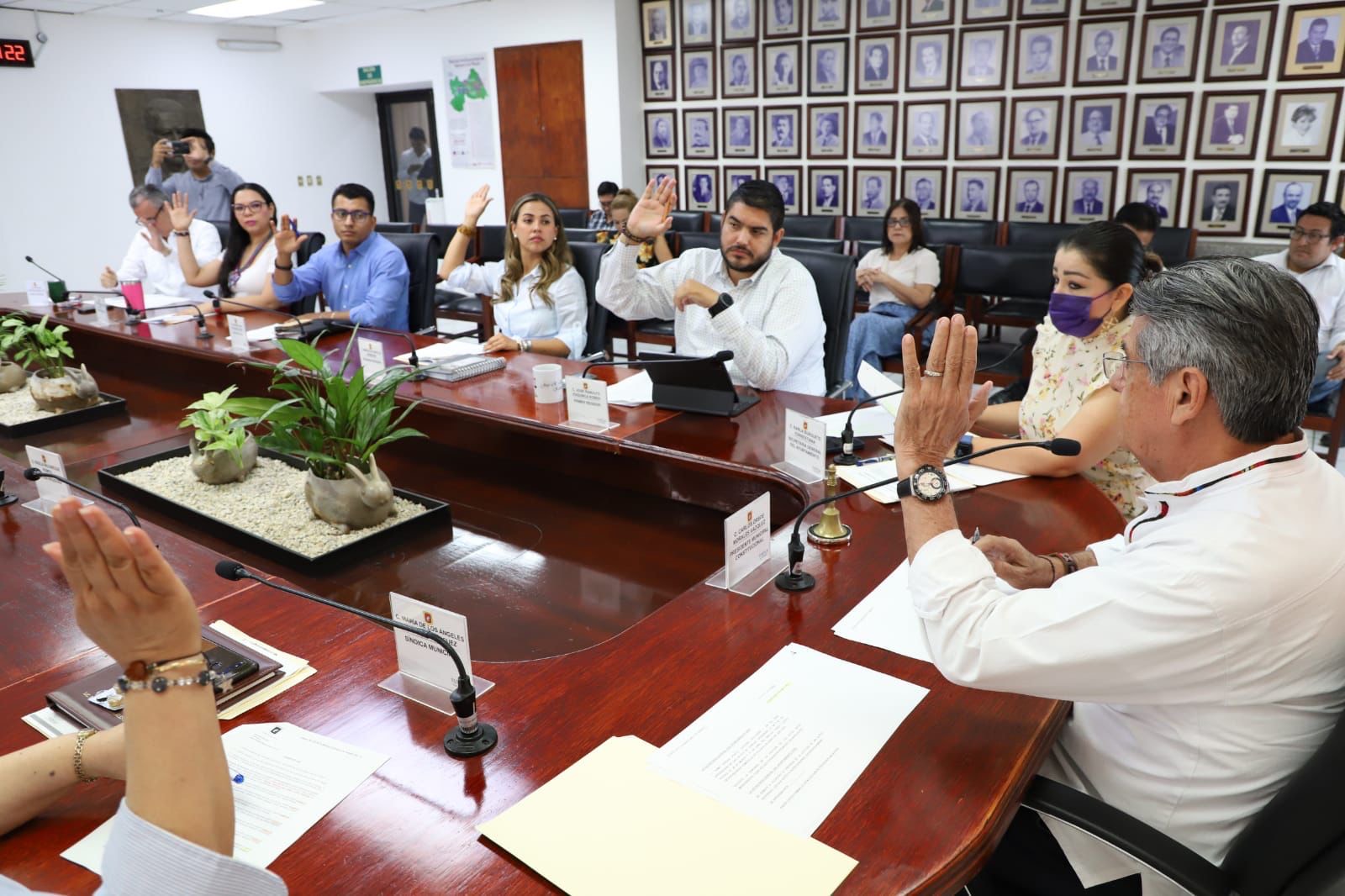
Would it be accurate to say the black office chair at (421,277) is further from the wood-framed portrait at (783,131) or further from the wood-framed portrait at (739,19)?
the wood-framed portrait at (739,19)

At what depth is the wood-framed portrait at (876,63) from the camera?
542 centimetres

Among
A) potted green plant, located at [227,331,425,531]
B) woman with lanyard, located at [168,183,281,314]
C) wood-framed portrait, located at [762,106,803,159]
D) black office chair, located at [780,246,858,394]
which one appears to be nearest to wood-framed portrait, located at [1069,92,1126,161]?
wood-framed portrait, located at [762,106,803,159]

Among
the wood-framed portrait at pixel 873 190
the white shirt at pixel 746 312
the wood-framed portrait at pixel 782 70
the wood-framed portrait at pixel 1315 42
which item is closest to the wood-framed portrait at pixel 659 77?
the wood-framed portrait at pixel 782 70

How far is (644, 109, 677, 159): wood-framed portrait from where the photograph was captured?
6410 millimetres

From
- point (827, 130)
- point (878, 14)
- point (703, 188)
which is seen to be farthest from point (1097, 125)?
point (703, 188)

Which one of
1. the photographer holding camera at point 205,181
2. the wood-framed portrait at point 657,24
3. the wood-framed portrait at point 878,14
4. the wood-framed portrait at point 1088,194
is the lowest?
the wood-framed portrait at point 1088,194

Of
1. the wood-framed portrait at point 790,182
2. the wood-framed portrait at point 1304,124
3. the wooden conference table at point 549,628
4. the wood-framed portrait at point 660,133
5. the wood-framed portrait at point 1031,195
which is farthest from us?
the wood-framed portrait at point 660,133

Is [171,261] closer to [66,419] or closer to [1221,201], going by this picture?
[66,419]

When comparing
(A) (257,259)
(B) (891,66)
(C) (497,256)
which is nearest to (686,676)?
(A) (257,259)

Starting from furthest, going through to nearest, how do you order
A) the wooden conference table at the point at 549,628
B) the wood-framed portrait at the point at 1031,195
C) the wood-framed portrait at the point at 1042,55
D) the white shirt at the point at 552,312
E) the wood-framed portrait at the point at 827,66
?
the wood-framed portrait at the point at 827,66 < the wood-framed portrait at the point at 1031,195 < the wood-framed portrait at the point at 1042,55 < the white shirt at the point at 552,312 < the wooden conference table at the point at 549,628

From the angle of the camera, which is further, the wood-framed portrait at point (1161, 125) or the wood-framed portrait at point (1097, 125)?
the wood-framed portrait at point (1097, 125)

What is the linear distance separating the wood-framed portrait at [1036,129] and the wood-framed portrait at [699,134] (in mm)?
2033

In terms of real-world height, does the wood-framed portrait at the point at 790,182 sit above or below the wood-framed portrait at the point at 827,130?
below

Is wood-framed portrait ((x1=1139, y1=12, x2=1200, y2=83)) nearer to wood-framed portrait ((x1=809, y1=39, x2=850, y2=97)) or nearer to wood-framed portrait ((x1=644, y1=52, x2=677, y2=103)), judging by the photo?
wood-framed portrait ((x1=809, y1=39, x2=850, y2=97))
